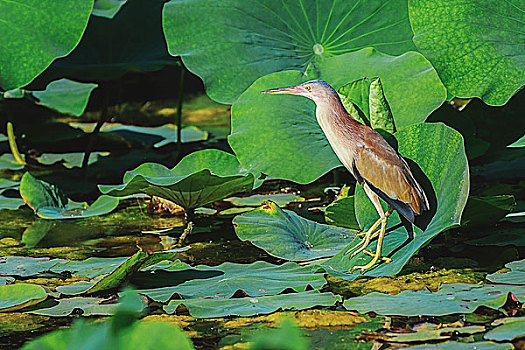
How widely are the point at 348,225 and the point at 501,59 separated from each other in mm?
660

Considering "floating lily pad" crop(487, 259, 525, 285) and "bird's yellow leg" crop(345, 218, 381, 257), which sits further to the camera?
"bird's yellow leg" crop(345, 218, 381, 257)

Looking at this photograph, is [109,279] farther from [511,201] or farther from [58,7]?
[58,7]

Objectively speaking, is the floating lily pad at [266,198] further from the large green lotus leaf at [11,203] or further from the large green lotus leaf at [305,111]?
the large green lotus leaf at [11,203]

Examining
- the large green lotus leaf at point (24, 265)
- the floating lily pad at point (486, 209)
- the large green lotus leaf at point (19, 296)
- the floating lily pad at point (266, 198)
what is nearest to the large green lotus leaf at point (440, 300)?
the floating lily pad at point (486, 209)

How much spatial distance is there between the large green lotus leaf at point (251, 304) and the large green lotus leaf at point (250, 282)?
0.14 feet

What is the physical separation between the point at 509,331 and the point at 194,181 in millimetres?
1136

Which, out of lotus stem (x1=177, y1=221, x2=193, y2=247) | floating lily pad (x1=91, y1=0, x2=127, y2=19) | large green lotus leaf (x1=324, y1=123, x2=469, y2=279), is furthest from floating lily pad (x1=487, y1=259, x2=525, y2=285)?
floating lily pad (x1=91, y1=0, x2=127, y2=19)

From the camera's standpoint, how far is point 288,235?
2.17m

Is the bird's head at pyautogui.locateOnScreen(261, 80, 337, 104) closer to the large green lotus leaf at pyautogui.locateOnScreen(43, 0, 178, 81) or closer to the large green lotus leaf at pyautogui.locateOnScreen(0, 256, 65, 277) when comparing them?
the large green lotus leaf at pyautogui.locateOnScreen(0, 256, 65, 277)

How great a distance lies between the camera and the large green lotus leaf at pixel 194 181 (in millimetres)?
2260

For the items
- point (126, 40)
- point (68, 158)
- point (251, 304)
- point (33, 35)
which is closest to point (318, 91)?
point (251, 304)

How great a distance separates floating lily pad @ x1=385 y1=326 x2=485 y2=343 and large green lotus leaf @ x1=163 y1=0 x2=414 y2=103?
1.53 m

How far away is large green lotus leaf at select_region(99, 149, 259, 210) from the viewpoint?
2.26 m

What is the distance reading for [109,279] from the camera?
1.80 meters
